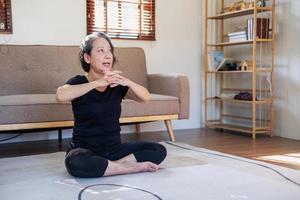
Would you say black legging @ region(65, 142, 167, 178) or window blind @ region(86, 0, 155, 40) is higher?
window blind @ region(86, 0, 155, 40)

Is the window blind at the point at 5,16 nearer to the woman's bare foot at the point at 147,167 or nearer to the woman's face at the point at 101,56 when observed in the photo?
the woman's face at the point at 101,56

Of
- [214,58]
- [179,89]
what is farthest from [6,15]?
[214,58]

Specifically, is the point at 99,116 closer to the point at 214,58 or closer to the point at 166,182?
the point at 166,182

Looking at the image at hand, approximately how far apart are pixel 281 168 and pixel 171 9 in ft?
7.49

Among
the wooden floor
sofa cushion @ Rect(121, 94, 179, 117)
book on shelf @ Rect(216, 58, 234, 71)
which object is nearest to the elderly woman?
sofa cushion @ Rect(121, 94, 179, 117)

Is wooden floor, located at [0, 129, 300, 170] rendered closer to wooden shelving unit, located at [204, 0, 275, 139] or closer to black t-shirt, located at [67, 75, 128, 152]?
wooden shelving unit, located at [204, 0, 275, 139]

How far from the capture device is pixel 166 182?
1.81 m

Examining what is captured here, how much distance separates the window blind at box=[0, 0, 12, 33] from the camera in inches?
124

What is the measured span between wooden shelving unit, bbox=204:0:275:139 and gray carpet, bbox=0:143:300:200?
1359 millimetres

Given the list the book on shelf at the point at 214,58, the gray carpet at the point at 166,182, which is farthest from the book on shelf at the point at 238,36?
the gray carpet at the point at 166,182

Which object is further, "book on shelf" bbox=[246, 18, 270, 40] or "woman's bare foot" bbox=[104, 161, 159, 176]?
"book on shelf" bbox=[246, 18, 270, 40]

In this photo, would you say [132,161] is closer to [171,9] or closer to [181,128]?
[181,128]

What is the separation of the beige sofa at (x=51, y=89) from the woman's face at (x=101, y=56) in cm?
79

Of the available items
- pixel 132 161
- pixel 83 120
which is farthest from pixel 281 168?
pixel 83 120
